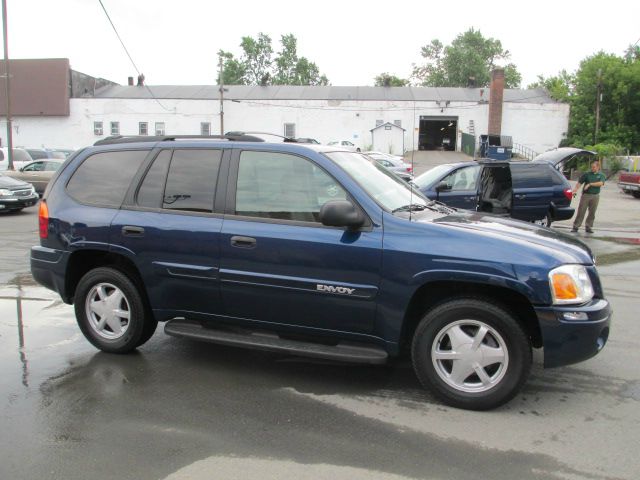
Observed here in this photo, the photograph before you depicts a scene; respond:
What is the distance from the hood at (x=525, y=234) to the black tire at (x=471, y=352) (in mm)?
510

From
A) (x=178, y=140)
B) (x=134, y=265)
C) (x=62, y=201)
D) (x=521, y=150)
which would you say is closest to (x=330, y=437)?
(x=134, y=265)

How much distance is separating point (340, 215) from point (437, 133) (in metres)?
48.0

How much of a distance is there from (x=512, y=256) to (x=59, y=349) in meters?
4.03

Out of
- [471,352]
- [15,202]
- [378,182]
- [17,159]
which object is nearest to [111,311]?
[378,182]

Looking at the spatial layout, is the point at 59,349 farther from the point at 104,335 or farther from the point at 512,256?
the point at 512,256

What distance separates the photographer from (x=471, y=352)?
12.5 feet

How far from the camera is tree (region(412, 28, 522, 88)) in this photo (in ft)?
280

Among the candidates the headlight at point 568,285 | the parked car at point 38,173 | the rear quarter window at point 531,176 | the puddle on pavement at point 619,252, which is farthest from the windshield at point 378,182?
the parked car at point 38,173

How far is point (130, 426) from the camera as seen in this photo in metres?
3.67

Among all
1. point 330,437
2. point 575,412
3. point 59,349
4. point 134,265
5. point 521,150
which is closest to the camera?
point 330,437

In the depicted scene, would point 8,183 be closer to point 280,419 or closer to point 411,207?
point 411,207

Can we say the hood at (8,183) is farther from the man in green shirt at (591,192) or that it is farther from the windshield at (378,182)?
the man in green shirt at (591,192)

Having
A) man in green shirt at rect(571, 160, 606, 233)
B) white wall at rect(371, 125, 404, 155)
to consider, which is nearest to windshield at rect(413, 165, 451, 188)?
man in green shirt at rect(571, 160, 606, 233)

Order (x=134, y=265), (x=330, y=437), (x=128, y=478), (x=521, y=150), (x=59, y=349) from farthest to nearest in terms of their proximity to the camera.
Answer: (x=521, y=150) → (x=59, y=349) → (x=134, y=265) → (x=330, y=437) → (x=128, y=478)
